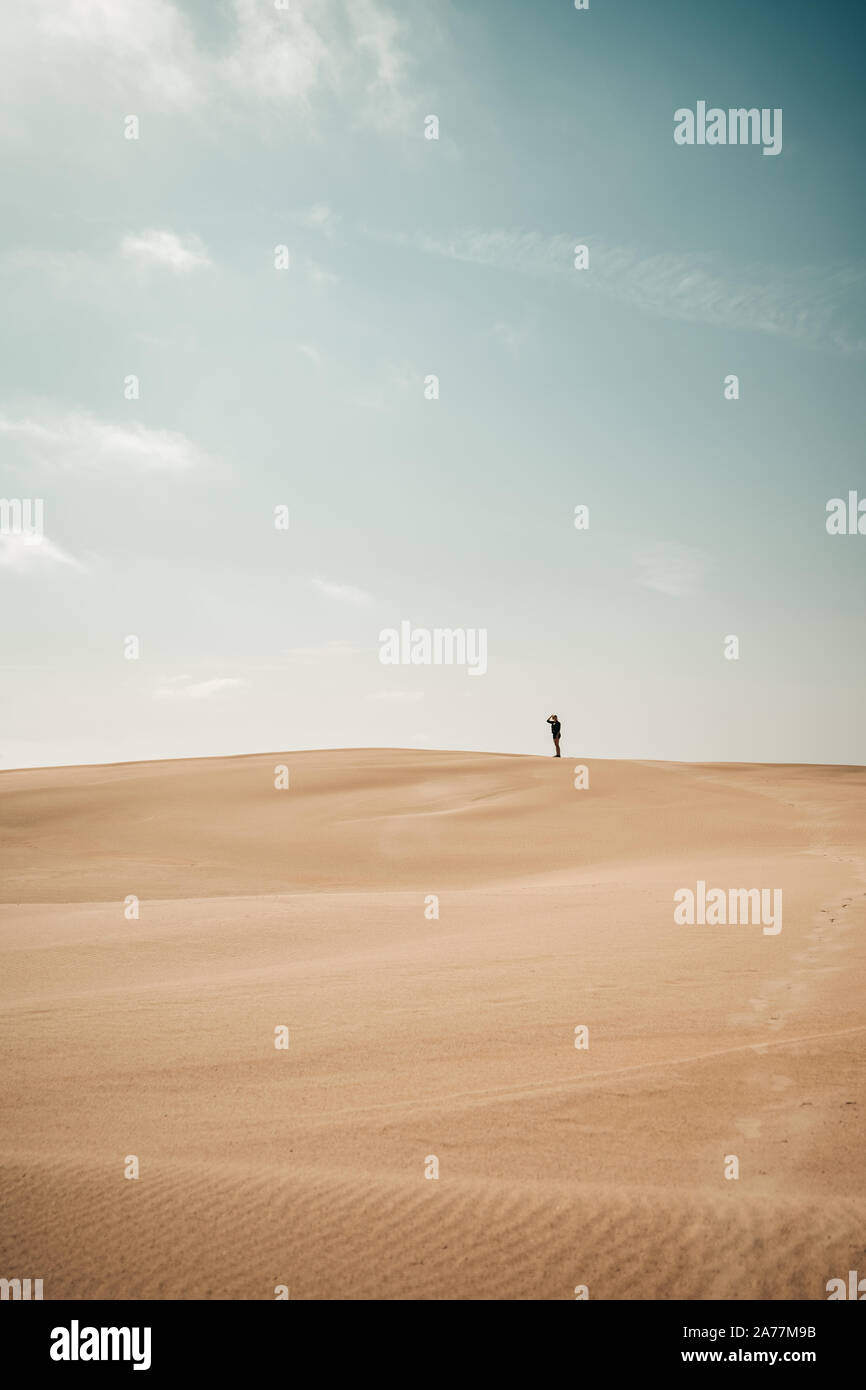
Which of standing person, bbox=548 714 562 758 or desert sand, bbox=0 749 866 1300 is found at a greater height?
standing person, bbox=548 714 562 758

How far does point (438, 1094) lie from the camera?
4.50 meters

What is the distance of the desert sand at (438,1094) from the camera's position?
310 cm

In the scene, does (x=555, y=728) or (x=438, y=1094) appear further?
(x=555, y=728)

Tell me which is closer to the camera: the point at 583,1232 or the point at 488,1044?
the point at 583,1232

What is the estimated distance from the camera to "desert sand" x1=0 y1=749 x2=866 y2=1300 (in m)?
3.10

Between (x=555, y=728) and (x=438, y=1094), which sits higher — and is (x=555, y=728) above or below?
above

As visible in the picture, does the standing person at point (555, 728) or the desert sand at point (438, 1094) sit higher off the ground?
the standing person at point (555, 728)

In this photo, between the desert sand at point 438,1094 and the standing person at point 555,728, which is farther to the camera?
the standing person at point 555,728

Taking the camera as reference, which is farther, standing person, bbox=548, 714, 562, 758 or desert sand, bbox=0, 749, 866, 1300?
standing person, bbox=548, 714, 562, 758
